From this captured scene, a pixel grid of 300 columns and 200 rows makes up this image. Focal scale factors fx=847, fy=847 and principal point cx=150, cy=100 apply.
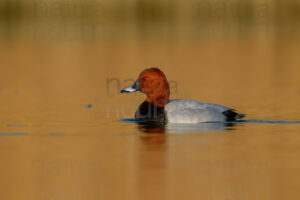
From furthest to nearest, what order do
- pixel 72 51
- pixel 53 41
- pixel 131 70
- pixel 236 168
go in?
pixel 53 41
pixel 72 51
pixel 131 70
pixel 236 168

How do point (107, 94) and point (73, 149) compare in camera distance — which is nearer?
point (73, 149)

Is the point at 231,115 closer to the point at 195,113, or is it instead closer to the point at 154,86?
the point at 195,113

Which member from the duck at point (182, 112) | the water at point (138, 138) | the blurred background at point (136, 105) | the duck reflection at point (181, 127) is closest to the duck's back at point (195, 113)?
the duck at point (182, 112)

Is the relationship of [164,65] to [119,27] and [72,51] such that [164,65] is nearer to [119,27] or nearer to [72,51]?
[72,51]

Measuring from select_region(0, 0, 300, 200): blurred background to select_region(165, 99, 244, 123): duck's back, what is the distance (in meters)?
0.58

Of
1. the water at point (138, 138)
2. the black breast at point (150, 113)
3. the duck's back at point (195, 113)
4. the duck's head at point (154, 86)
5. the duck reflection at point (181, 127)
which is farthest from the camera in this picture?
the duck's head at point (154, 86)

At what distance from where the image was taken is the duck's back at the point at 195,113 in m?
13.2

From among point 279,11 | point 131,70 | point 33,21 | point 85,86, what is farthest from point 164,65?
point 279,11

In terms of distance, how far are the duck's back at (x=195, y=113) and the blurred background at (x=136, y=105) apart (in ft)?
1.89

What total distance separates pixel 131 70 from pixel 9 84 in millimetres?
Answer: 4094

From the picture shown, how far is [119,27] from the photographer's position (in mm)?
39656

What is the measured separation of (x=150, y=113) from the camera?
13.6m

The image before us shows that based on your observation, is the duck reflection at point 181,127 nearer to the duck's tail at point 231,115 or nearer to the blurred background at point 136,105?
the blurred background at point 136,105

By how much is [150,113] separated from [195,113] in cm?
83
